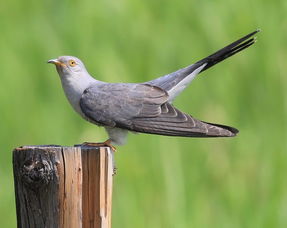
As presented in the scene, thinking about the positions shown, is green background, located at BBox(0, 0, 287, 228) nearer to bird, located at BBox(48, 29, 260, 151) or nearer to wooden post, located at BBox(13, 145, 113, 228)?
bird, located at BBox(48, 29, 260, 151)

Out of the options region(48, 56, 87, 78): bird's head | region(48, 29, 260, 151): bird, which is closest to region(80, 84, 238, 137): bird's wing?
region(48, 29, 260, 151): bird

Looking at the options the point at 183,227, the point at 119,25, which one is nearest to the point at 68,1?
the point at 119,25

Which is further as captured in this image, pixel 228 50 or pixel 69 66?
pixel 228 50

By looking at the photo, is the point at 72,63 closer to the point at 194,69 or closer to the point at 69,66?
the point at 69,66

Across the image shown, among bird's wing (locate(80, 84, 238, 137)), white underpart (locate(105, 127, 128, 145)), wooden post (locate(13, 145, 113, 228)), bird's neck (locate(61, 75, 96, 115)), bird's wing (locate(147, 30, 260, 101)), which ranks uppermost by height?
bird's wing (locate(147, 30, 260, 101))

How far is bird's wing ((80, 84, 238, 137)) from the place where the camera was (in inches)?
209

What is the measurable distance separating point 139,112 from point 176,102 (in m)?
3.11

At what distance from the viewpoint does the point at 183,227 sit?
705cm

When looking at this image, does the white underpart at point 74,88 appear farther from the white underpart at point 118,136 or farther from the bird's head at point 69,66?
the white underpart at point 118,136

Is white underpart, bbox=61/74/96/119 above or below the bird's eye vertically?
below

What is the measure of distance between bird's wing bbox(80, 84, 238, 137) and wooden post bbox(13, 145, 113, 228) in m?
1.48

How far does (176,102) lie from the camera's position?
8578mm

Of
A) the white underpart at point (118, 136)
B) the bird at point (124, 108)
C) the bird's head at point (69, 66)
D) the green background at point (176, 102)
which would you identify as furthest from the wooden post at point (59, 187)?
the green background at point (176, 102)

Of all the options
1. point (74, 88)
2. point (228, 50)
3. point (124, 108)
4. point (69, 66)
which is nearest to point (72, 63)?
point (69, 66)
